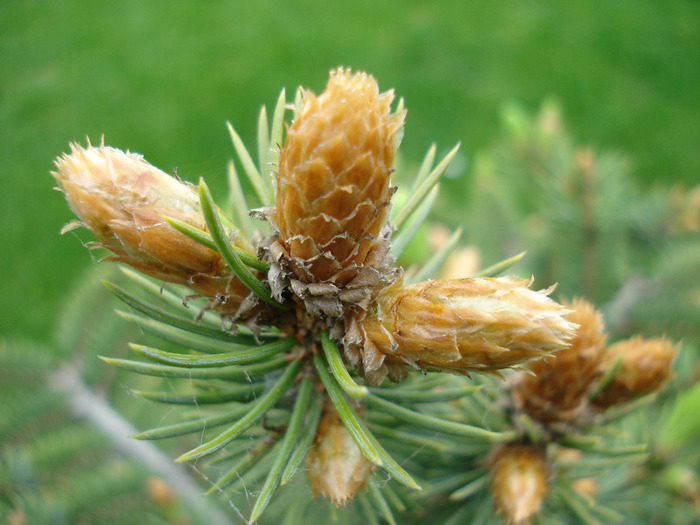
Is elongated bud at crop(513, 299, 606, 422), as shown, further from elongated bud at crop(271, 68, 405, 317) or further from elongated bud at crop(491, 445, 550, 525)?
elongated bud at crop(271, 68, 405, 317)

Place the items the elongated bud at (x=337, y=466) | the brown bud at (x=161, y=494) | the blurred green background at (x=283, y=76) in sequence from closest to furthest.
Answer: the elongated bud at (x=337, y=466), the brown bud at (x=161, y=494), the blurred green background at (x=283, y=76)

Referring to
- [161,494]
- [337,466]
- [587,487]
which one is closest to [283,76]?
[161,494]

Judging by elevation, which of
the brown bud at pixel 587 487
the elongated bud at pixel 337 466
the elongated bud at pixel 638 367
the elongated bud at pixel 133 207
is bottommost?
the brown bud at pixel 587 487

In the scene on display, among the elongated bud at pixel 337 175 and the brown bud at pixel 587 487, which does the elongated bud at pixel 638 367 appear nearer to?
the brown bud at pixel 587 487

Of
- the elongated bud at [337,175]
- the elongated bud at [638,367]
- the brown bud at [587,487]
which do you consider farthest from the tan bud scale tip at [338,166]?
the brown bud at [587,487]

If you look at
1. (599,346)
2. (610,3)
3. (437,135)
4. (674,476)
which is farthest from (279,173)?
(610,3)

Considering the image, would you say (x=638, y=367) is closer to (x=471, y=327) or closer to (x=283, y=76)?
(x=471, y=327)

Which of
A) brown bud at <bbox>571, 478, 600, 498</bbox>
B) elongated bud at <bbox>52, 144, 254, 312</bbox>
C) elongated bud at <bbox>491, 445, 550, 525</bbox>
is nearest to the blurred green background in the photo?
brown bud at <bbox>571, 478, 600, 498</bbox>
